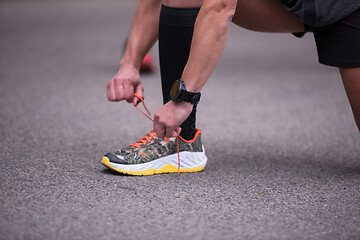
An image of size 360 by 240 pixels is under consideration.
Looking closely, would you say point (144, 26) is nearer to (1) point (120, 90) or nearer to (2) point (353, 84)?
(1) point (120, 90)

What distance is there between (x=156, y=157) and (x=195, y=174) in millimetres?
122

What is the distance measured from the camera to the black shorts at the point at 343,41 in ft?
4.00

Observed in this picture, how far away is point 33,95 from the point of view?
242 centimetres

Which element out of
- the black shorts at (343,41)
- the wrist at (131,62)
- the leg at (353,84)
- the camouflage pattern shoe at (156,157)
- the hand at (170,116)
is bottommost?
the camouflage pattern shoe at (156,157)

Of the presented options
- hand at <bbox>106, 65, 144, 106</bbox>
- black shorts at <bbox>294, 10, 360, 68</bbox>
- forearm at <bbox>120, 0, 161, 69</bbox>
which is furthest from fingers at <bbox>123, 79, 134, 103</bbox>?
black shorts at <bbox>294, 10, 360, 68</bbox>

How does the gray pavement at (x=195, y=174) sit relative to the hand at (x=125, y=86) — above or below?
below

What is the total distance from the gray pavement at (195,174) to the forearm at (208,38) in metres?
0.30

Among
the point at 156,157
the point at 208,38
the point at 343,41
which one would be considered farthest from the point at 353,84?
the point at 156,157

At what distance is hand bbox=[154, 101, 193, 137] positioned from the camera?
3.59 ft

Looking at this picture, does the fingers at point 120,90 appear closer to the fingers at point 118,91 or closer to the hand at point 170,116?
the fingers at point 118,91

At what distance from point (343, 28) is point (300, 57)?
2790mm

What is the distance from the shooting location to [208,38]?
1074 millimetres

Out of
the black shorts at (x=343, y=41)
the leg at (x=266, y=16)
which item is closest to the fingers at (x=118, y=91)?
the leg at (x=266, y=16)

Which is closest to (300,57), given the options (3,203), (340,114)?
(340,114)
